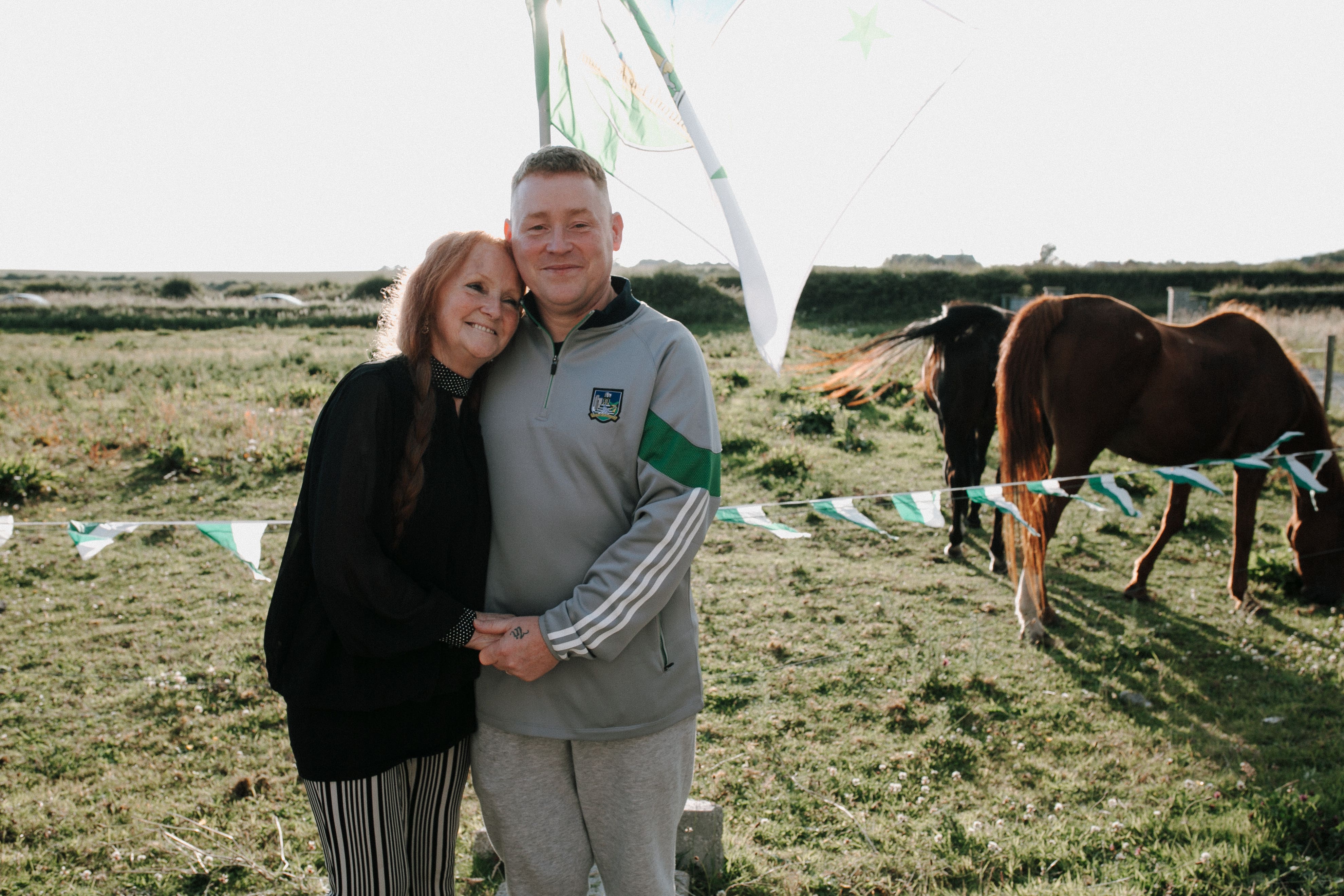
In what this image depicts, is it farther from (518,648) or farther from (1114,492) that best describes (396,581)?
(1114,492)

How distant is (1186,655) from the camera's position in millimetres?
4422

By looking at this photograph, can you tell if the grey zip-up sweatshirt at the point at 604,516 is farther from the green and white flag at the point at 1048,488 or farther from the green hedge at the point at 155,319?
the green hedge at the point at 155,319

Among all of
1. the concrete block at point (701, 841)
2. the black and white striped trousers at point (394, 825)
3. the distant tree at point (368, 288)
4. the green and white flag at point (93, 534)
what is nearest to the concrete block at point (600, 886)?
the concrete block at point (701, 841)

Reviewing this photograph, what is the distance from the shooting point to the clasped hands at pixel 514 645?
5.49 ft

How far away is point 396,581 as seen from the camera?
1.61 meters

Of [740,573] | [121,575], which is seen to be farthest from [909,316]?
[121,575]

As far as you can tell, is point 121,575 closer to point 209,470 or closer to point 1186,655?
point 209,470

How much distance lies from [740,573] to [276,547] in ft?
12.7

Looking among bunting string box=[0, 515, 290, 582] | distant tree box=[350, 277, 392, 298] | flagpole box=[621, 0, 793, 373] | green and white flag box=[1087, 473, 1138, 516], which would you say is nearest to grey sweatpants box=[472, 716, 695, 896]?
flagpole box=[621, 0, 793, 373]

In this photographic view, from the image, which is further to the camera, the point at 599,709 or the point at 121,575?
the point at 121,575

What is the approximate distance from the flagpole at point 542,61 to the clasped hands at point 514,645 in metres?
1.50

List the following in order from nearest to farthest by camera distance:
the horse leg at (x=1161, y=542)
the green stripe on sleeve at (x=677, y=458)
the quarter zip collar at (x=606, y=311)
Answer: the green stripe on sleeve at (x=677, y=458)
the quarter zip collar at (x=606, y=311)
the horse leg at (x=1161, y=542)

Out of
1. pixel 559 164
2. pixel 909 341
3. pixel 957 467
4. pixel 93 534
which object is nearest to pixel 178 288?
pixel 93 534

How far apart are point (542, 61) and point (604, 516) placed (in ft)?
5.06
